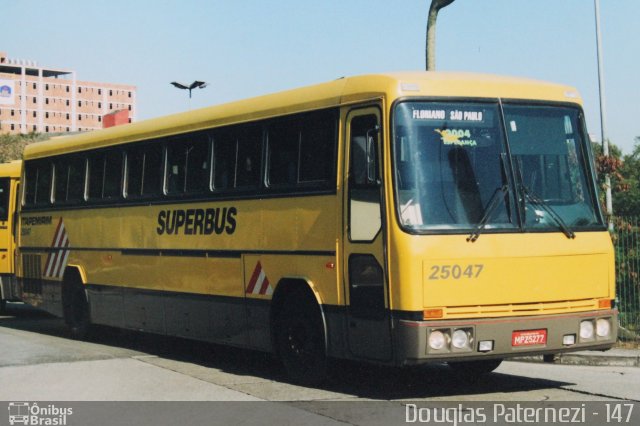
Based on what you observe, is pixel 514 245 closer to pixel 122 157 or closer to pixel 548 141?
pixel 548 141

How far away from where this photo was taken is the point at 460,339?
377 inches

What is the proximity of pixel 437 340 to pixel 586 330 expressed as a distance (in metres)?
1.66

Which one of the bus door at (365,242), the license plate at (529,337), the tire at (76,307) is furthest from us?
the tire at (76,307)

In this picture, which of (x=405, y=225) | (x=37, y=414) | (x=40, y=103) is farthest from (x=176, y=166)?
(x=40, y=103)

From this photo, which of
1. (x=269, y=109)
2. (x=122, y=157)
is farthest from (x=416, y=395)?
(x=122, y=157)

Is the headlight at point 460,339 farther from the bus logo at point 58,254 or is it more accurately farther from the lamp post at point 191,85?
the lamp post at point 191,85

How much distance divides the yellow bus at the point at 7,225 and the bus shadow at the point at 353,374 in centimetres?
416

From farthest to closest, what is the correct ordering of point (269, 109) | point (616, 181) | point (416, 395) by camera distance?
point (616, 181), point (269, 109), point (416, 395)

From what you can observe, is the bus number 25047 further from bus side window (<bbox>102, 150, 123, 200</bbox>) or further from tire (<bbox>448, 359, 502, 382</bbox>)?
bus side window (<bbox>102, 150, 123, 200</bbox>)

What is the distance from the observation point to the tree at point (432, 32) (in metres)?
15.9

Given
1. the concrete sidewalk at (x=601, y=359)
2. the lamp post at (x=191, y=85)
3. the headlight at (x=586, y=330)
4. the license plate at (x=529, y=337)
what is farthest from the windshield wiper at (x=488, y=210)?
the lamp post at (x=191, y=85)

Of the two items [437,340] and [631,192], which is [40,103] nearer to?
[631,192]

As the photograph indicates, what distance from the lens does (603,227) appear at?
10.6 m

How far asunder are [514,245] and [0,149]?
2998 inches
